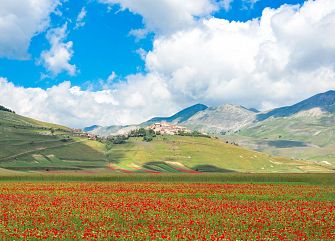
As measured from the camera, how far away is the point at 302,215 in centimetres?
3594

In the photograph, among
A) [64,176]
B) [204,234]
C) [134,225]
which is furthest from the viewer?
[64,176]

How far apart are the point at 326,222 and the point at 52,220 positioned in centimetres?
2240

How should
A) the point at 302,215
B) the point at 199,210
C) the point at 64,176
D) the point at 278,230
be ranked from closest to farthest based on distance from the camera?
the point at 278,230 → the point at 302,215 → the point at 199,210 → the point at 64,176

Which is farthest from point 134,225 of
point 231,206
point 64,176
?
point 64,176

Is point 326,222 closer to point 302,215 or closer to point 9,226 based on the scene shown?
point 302,215

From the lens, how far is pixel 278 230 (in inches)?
1157

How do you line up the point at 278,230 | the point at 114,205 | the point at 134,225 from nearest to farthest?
the point at 278,230
the point at 134,225
the point at 114,205

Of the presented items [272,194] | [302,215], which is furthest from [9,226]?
[272,194]

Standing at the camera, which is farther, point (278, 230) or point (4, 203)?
point (4, 203)

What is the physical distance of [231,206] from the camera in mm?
40375

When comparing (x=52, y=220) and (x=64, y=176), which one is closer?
(x=52, y=220)

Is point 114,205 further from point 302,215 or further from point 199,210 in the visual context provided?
point 302,215

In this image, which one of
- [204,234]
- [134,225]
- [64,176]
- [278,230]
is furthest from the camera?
[64,176]

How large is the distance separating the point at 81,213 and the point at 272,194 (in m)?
30.3
